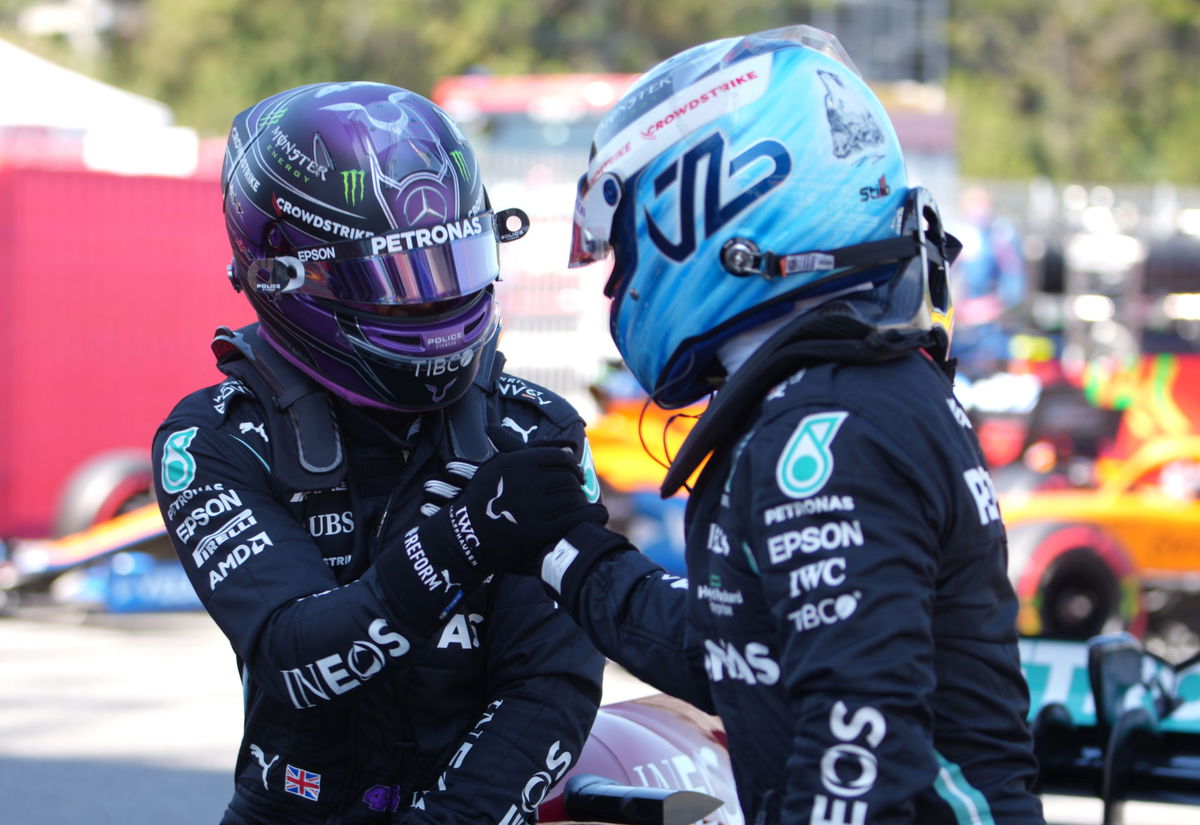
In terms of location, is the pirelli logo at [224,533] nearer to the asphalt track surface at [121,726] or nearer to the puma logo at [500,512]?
the puma logo at [500,512]

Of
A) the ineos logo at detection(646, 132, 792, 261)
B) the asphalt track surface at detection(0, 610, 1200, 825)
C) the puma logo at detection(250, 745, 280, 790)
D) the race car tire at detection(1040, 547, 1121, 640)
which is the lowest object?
the asphalt track surface at detection(0, 610, 1200, 825)

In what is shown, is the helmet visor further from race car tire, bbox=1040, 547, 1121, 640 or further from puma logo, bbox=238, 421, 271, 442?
race car tire, bbox=1040, 547, 1121, 640

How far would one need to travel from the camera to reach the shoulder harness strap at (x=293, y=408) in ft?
7.08

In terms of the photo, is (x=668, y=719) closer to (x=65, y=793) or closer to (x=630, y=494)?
(x=65, y=793)

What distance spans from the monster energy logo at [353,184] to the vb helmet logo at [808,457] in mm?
895

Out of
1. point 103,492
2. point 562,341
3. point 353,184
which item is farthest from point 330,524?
point 562,341

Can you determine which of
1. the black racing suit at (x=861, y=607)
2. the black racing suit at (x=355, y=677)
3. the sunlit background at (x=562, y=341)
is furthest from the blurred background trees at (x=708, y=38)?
the black racing suit at (x=861, y=607)

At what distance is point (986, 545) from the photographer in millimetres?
1662

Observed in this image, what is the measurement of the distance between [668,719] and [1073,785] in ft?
4.80

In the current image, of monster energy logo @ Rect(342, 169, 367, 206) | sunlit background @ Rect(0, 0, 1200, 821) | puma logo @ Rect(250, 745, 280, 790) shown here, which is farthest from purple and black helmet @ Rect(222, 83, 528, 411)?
sunlit background @ Rect(0, 0, 1200, 821)

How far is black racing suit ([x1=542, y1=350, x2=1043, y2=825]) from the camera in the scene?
4.96ft

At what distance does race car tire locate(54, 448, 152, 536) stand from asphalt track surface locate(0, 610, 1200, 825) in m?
0.71

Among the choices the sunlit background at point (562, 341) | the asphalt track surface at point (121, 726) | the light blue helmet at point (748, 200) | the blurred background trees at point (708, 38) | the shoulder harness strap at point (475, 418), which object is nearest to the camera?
the light blue helmet at point (748, 200)

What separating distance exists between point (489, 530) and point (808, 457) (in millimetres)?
516
